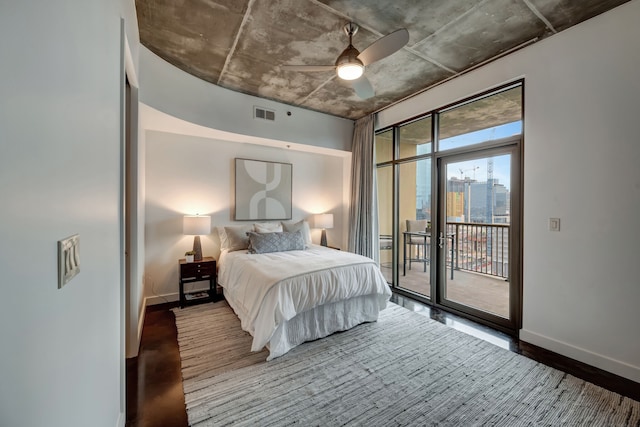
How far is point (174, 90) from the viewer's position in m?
3.19

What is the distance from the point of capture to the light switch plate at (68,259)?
0.76m

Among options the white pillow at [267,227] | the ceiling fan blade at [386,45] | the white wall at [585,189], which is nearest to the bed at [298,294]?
the white pillow at [267,227]

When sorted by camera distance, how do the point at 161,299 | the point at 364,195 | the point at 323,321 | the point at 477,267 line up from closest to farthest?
1. the point at 323,321
2. the point at 161,299
3. the point at 477,267
4. the point at 364,195

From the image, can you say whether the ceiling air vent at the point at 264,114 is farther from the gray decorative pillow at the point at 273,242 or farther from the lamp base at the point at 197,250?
the lamp base at the point at 197,250

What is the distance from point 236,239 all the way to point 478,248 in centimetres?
357

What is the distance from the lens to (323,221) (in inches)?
192

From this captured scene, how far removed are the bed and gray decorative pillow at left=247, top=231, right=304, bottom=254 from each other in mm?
142

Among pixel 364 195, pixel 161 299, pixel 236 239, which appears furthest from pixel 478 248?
pixel 161 299

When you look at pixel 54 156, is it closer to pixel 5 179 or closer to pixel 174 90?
pixel 5 179

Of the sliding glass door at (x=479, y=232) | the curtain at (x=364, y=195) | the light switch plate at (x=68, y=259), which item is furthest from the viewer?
the curtain at (x=364, y=195)

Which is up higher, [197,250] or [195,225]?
[195,225]

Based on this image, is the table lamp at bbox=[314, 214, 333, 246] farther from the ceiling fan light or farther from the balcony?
the ceiling fan light

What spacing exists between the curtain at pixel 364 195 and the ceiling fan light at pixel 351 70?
84.5 inches

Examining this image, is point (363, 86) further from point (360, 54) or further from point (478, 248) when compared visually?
point (478, 248)
